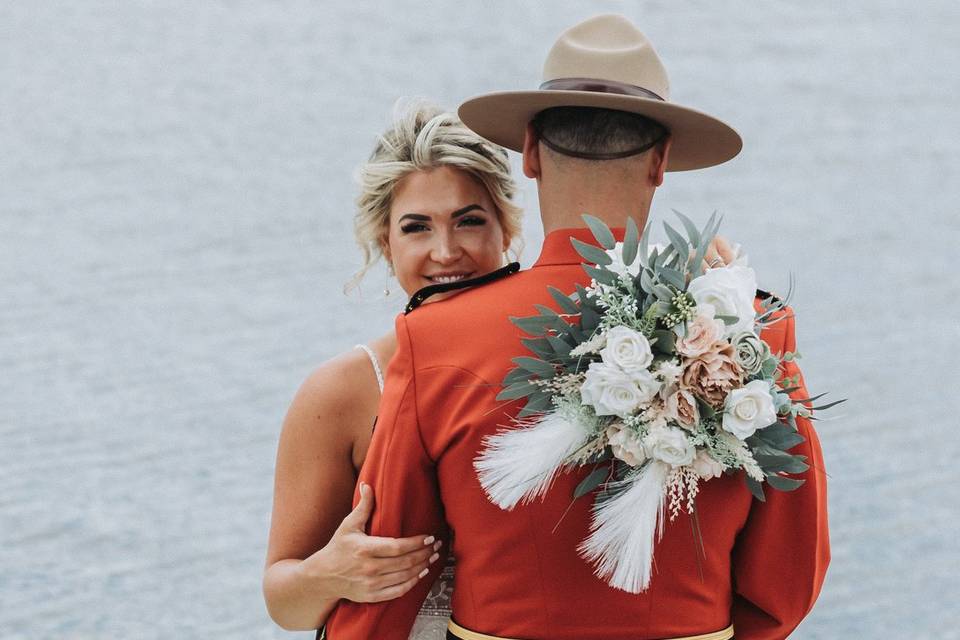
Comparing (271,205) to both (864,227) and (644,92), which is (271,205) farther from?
(644,92)

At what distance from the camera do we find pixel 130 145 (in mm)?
7848

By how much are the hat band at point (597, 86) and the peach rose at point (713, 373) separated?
426mm

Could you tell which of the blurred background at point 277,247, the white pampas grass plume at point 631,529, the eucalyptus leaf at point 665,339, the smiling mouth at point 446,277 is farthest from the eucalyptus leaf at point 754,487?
the blurred background at point 277,247

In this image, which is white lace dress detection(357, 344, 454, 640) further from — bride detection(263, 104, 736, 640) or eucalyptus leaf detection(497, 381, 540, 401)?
eucalyptus leaf detection(497, 381, 540, 401)

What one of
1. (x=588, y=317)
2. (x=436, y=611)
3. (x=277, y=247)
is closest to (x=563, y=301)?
(x=588, y=317)

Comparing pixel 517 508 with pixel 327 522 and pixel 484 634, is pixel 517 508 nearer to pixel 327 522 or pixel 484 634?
pixel 484 634

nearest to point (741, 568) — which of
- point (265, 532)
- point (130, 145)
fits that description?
point (265, 532)

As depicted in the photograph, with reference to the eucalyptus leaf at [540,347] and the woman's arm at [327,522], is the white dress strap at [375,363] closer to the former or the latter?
the woman's arm at [327,522]

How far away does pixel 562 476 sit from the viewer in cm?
175

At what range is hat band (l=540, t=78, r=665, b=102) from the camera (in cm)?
186

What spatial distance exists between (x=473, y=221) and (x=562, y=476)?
940 mm

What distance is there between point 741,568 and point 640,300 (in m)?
0.49

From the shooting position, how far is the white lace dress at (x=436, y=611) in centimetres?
211

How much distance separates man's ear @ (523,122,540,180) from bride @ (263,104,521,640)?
52 cm
